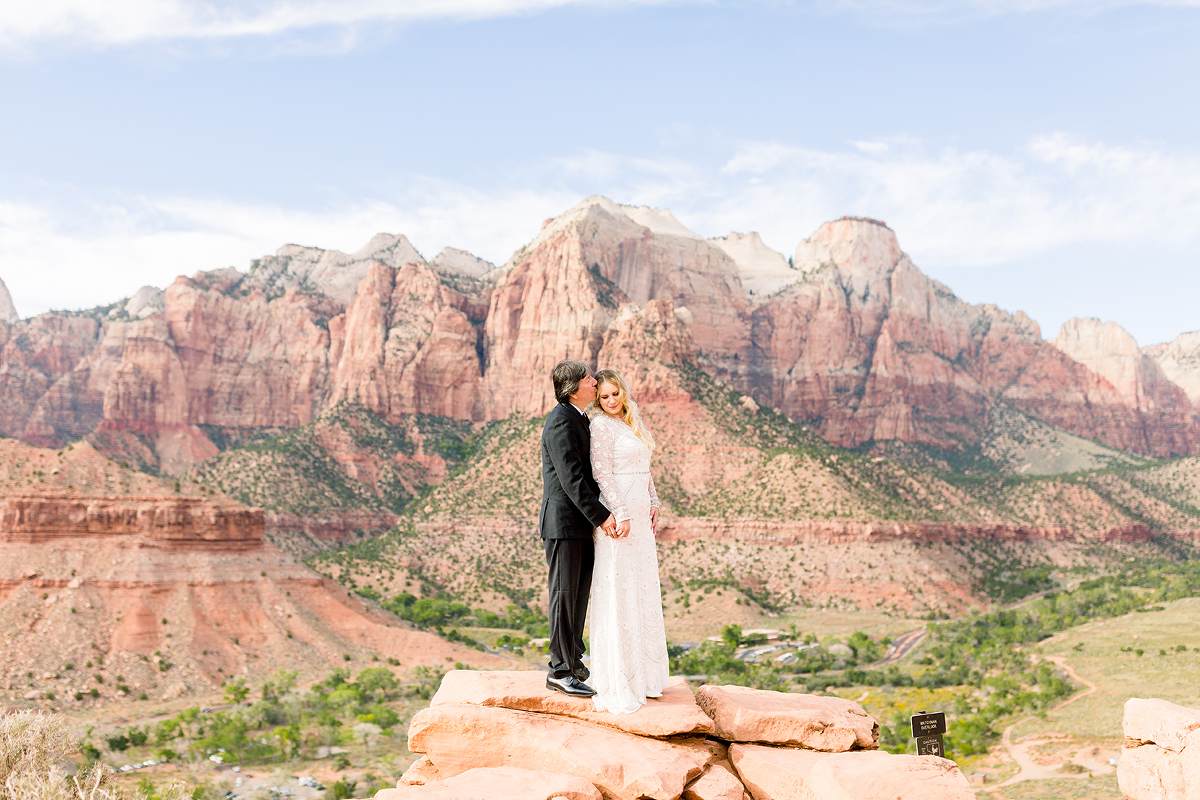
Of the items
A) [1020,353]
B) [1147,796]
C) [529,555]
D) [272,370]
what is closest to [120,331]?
[272,370]

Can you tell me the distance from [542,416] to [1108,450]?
11986 cm

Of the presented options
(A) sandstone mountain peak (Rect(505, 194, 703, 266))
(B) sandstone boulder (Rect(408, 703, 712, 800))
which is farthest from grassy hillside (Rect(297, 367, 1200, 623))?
(B) sandstone boulder (Rect(408, 703, 712, 800))

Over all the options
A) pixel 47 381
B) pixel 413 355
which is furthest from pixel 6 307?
pixel 413 355

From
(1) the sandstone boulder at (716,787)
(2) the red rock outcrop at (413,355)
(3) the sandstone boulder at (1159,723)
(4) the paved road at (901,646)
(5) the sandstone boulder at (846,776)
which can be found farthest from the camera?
(2) the red rock outcrop at (413,355)

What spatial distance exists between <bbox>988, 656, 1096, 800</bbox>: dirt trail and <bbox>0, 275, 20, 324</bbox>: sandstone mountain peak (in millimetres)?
192977

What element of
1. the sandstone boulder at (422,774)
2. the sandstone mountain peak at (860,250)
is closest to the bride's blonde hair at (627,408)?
the sandstone boulder at (422,774)

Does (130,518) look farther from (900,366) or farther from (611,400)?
(900,366)

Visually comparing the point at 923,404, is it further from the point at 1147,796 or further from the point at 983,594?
the point at 1147,796

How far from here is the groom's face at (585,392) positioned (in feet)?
36.3

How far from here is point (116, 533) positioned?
51.7 m

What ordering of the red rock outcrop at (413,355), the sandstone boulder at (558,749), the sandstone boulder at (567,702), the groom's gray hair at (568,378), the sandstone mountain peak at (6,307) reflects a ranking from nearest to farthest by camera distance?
1. the sandstone boulder at (558,749)
2. the sandstone boulder at (567,702)
3. the groom's gray hair at (568,378)
4. the red rock outcrop at (413,355)
5. the sandstone mountain peak at (6,307)

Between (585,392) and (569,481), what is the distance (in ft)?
4.40

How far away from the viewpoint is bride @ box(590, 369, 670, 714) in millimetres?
10484

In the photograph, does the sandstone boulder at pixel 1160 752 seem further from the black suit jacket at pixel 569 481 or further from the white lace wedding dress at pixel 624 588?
the black suit jacket at pixel 569 481
